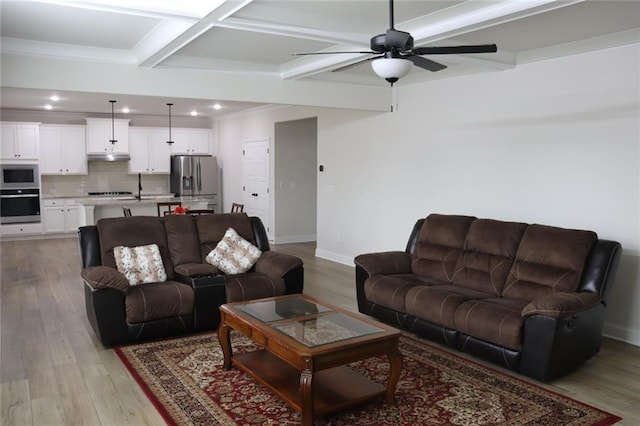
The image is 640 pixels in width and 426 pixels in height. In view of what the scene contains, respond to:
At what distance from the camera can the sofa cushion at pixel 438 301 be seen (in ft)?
13.8

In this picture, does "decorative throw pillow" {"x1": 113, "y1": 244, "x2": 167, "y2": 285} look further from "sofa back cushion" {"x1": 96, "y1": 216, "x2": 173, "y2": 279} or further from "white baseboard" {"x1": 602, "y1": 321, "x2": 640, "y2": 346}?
"white baseboard" {"x1": 602, "y1": 321, "x2": 640, "y2": 346}

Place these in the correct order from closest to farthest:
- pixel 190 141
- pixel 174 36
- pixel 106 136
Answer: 1. pixel 174 36
2. pixel 106 136
3. pixel 190 141

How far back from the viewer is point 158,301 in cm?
441

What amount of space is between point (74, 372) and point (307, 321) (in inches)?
68.9

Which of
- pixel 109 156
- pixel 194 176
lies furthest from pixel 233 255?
pixel 109 156

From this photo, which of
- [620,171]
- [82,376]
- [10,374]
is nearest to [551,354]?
[620,171]

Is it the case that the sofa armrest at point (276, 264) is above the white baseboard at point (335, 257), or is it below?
above

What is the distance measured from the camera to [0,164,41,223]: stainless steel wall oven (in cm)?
971

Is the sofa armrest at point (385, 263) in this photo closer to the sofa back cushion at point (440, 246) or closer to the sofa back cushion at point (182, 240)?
the sofa back cushion at point (440, 246)

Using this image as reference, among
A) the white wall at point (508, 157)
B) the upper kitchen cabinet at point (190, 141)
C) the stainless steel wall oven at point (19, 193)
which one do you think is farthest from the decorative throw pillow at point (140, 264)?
the upper kitchen cabinet at point (190, 141)

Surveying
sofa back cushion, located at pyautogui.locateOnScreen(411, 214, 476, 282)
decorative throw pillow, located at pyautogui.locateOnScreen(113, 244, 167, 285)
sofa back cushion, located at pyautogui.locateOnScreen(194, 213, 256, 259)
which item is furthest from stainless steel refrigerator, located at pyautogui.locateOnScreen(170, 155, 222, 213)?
sofa back cushion, located at pyautogui.locateOnScreen(411, 214, 476, 282)

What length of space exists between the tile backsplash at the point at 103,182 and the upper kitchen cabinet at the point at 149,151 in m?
0.31

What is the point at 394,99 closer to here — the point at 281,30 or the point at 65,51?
the point at 281,30

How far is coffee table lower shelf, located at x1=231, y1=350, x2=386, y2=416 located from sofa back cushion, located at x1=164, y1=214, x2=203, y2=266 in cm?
159
